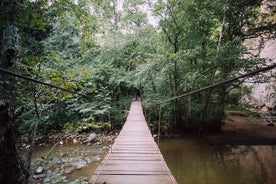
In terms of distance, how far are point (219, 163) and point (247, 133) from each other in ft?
9.83

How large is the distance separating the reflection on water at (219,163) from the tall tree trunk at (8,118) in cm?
311

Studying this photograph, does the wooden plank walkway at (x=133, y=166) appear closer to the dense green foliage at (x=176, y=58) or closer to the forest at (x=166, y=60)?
the forest at (x=166, y=60)

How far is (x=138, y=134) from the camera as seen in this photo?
341 centimetres

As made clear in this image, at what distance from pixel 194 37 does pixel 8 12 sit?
17.3 ft

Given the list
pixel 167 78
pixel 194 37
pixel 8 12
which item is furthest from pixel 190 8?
pixel 8 12

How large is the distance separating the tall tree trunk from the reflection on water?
3112 millimetres

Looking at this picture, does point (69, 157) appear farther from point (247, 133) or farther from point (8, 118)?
point (247, 133)

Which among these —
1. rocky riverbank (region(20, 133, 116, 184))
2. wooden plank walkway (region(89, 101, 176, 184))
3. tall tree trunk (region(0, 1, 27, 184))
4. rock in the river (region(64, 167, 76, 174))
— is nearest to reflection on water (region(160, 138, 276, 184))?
wooden plank walkway (region(89, 101, 176, 184))

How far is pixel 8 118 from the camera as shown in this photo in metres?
1.38

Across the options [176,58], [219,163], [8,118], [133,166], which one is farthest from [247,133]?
[8,118]

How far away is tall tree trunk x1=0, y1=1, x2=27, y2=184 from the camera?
1332 millimetres

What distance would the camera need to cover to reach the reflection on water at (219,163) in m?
3.65

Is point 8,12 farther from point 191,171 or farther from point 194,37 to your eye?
point 194,37

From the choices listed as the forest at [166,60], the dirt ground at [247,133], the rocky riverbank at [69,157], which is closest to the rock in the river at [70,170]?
the rocky riverbank at [69,157]
